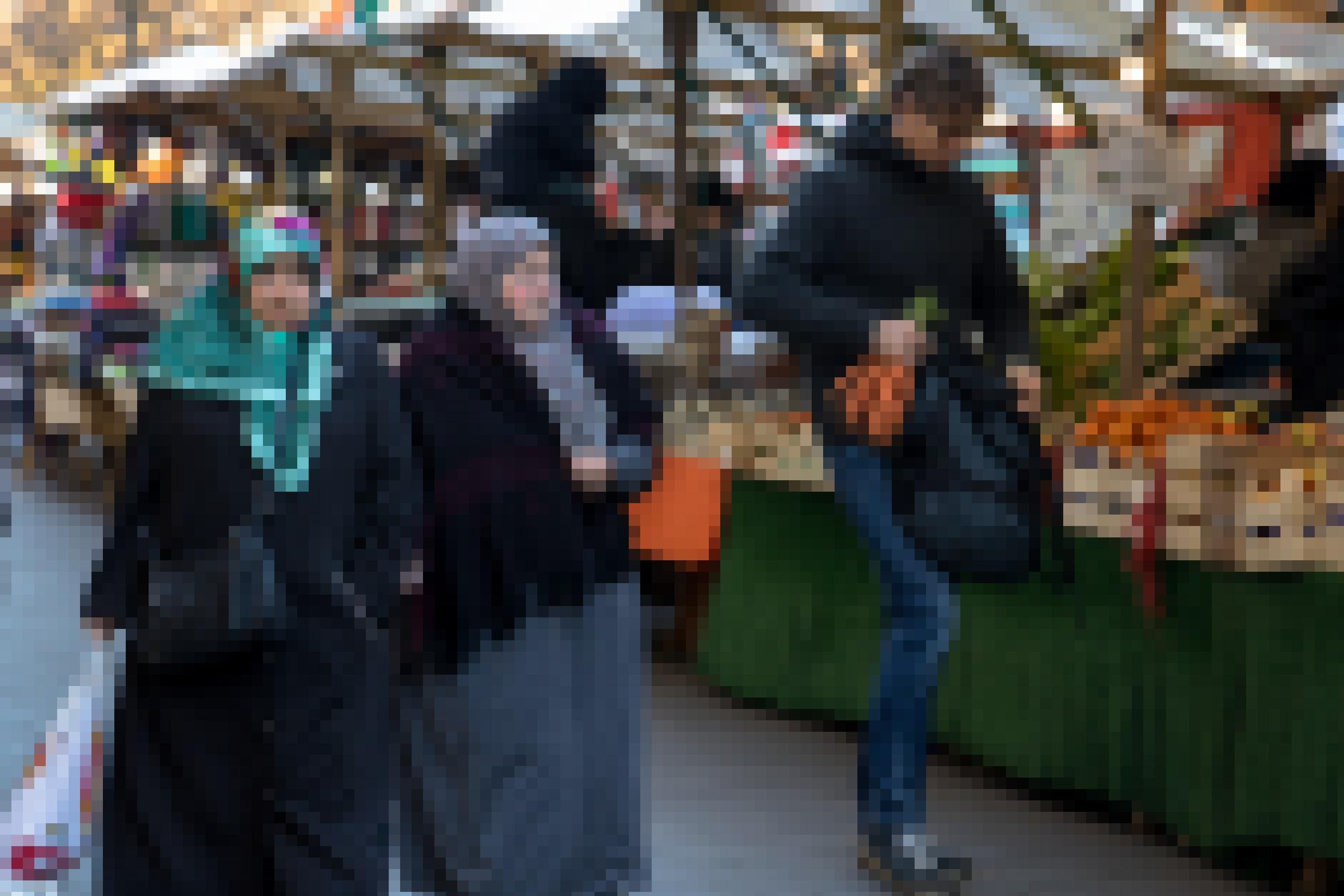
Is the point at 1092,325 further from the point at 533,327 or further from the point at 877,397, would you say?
the point at 533,327

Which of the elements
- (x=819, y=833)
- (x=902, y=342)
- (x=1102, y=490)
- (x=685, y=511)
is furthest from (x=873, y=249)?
(x=819, y=833)

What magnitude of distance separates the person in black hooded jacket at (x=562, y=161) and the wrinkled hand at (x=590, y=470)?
4.86 ft

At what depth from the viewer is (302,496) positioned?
2.82m

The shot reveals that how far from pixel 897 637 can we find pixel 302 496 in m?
1.69

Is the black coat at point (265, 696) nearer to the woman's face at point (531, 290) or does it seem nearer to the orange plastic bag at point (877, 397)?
the woman's face at point (531, 290)

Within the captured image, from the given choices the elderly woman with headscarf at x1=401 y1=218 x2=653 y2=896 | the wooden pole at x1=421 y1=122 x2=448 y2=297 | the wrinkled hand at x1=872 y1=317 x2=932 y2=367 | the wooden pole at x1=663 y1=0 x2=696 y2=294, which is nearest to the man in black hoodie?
the wrinkled hand at x1=872 y1=317 x2=932 y2=367

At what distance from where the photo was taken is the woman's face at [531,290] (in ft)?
10.3

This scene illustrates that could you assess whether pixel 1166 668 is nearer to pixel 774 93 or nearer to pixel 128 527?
pixel 128 527

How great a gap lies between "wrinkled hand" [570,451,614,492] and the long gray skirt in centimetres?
24

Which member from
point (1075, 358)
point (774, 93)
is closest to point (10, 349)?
point (774, 93)

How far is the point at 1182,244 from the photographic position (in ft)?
16.4

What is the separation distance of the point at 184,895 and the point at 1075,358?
3134 millimetres

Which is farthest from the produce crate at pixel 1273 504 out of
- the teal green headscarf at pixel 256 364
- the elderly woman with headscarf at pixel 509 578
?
the teal green headscarf at pixel 256 364

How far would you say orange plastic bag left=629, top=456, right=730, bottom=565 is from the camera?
15.4ft
